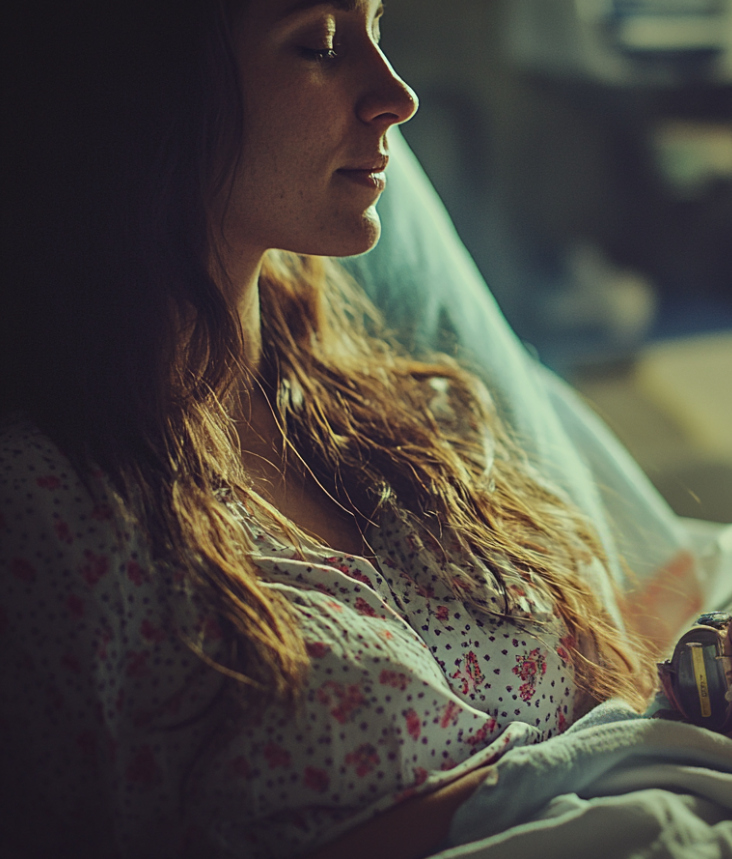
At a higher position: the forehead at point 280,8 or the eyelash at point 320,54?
the forehead at point 280,8

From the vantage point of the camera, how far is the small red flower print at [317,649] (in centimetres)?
56

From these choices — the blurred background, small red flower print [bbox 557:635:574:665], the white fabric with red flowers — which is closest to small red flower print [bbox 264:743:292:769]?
the white fabric with red flowers

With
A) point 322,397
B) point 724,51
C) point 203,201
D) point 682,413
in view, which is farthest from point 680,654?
point 724,51

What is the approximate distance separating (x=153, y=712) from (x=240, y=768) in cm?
7

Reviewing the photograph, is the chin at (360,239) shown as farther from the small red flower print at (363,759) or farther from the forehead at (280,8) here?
the small red flower print at (363,759)

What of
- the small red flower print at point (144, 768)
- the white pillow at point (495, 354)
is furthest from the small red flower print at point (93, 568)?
the white pillow at point (495, 354)

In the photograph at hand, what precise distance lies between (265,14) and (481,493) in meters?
0.43

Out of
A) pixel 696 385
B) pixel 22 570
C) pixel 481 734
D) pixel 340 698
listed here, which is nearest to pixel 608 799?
pixel 481 734

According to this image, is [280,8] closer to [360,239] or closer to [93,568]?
[360,239]

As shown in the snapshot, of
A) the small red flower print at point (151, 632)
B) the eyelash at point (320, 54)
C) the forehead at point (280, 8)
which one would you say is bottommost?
the small red flower print at point (151, 632)

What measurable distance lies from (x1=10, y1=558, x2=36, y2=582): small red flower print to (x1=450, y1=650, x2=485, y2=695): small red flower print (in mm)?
302

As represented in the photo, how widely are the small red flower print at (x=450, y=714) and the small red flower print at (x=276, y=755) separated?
0.11 meters

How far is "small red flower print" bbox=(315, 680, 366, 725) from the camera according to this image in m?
0.55

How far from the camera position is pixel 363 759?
1.80ft
